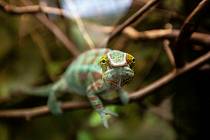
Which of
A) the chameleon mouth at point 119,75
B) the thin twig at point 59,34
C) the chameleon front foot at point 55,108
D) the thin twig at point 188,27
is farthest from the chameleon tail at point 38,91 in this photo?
the chameleon mouth at point 119,75

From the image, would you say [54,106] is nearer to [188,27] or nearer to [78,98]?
[78,98]

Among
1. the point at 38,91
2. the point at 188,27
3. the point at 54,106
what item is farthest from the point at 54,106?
the point at 188,27

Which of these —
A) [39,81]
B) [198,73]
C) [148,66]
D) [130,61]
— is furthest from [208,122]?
[130,61]

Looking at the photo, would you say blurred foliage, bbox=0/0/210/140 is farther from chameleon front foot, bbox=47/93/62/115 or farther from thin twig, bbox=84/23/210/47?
chameleon front foot, bbox=47/93/62/115

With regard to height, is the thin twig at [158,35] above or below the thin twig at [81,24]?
below

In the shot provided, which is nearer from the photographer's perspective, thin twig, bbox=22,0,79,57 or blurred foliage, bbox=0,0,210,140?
blurred foliage, bbox=0,0,210,140

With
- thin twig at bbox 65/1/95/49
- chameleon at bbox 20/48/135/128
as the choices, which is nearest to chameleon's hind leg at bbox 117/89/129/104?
chameleon at bbox 20/48/135/128

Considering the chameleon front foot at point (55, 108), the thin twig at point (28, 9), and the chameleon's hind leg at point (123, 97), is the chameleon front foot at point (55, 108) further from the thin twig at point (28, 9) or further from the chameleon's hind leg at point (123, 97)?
the thin twig at point (28, 9)
